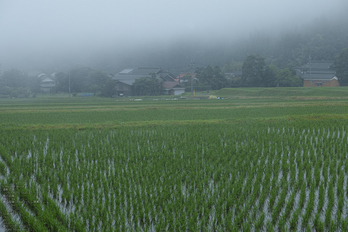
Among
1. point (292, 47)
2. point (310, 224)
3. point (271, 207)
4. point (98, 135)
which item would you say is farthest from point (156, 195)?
point (292, 47)

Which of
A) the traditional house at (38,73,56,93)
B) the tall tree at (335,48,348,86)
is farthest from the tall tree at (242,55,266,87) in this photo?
the traditional house at (38,73,56,93)

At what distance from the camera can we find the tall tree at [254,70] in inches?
1631

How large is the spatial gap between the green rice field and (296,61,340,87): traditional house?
31.8 metres

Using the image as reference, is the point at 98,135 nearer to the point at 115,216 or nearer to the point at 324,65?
the point at 115,216

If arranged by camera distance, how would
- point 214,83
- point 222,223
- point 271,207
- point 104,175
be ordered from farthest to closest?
point 214,83 < point 104,175 < point 271,207 < point 222,223

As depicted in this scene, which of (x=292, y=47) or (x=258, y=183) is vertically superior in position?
(x=292, y=47)

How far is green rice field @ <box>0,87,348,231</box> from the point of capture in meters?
4.05

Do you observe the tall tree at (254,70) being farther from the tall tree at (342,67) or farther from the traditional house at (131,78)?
the traditional house at (131,78)

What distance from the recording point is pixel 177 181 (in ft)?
18.4

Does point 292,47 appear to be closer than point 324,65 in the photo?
No

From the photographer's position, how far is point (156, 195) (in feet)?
16.0

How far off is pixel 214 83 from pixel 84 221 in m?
42.4

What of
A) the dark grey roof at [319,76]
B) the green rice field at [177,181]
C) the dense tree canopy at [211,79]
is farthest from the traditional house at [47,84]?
the green rice field at [177,181]

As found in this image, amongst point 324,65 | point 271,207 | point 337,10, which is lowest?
point 271,207
